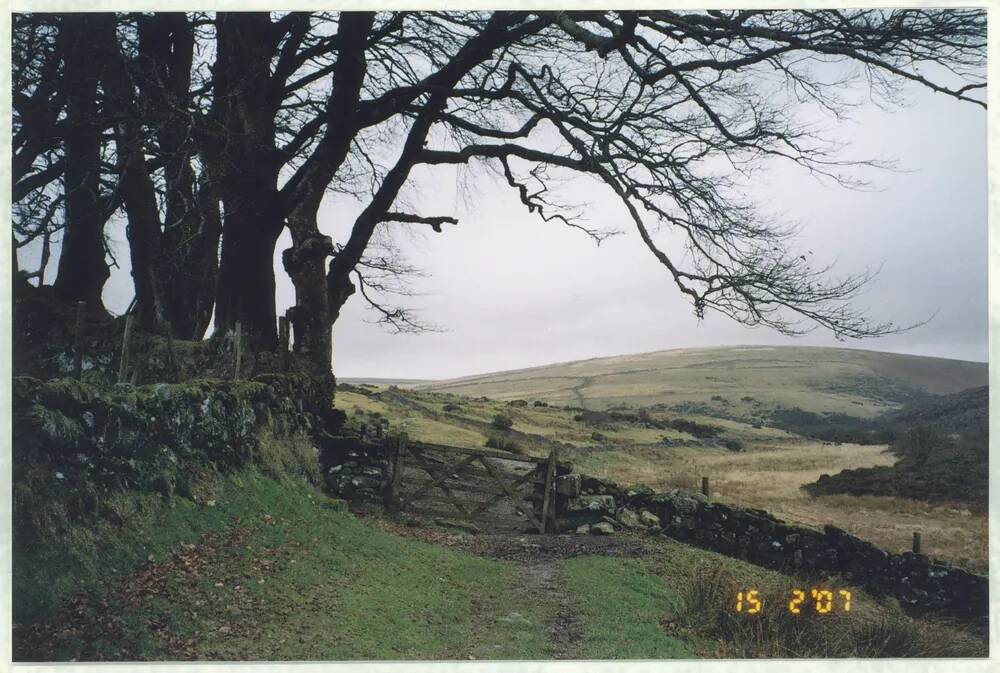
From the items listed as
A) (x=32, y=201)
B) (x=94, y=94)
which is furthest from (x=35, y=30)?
(x=32, y=201)

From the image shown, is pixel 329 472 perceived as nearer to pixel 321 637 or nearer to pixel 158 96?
pixel 321 637

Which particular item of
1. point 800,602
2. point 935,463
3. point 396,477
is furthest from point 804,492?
point 800,602

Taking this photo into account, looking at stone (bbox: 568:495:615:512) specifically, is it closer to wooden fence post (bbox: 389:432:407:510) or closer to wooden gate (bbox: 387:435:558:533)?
wooden gate (bbox: 387:435:558:533)

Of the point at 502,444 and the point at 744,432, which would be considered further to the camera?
the point at 744,432

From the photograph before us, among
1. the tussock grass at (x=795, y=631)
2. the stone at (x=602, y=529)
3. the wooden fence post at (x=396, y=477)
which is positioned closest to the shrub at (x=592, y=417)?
the stone at (x=602, y=529)

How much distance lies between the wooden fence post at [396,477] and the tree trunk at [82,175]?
6039mm

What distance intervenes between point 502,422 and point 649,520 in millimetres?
14435

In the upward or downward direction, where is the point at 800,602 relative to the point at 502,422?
downward

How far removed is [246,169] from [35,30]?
402cm

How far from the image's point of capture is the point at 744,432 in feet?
108

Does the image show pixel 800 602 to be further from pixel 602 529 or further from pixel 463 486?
pixel 463 486

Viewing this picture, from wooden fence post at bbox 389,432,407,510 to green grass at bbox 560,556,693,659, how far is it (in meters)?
3.05

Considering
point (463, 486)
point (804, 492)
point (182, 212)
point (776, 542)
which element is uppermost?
point (182, 212)

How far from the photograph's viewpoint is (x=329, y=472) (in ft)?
35.1
